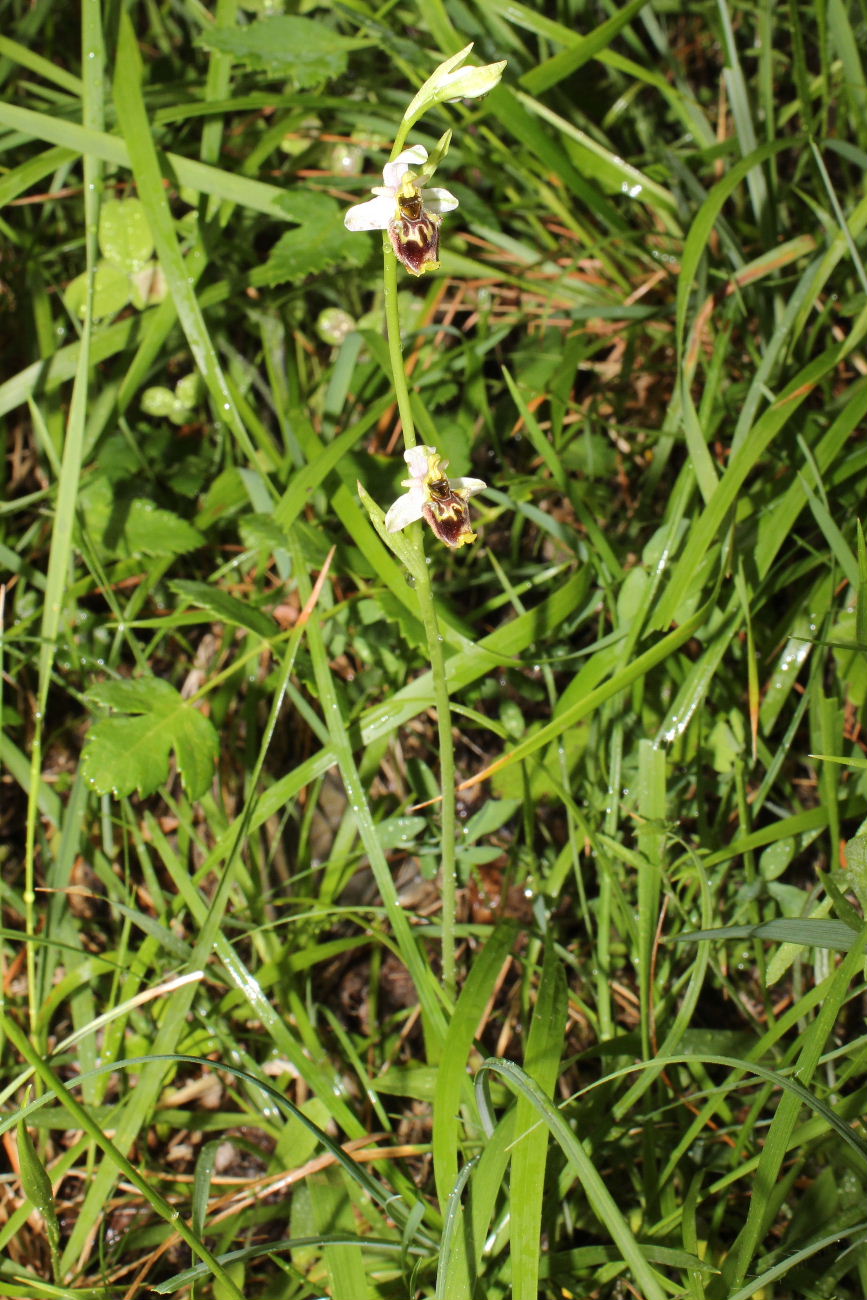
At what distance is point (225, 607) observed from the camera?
7.67 feet

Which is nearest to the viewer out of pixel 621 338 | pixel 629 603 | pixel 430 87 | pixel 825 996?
pixel 430 87

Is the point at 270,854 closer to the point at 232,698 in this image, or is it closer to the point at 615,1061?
the point at 232,698

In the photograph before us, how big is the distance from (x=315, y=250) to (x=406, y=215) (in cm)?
124

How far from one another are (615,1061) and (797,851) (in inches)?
26.2

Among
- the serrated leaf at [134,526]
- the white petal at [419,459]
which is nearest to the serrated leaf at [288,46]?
the serrated leaf at [134,526]

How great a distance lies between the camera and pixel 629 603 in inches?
91.6

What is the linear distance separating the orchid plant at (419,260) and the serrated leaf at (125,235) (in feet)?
5.01

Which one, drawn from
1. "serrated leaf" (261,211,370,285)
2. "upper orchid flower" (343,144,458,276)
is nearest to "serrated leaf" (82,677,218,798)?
"serrated leaf" (261,211,370,285)

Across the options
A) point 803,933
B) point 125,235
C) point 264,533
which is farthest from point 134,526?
point 803,933

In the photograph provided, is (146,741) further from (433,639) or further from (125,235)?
(125,235)

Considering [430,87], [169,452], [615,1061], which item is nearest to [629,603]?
[615,1061]

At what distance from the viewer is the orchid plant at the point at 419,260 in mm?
1407

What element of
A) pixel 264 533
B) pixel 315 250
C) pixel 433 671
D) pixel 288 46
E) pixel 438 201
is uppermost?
pixel 288 46

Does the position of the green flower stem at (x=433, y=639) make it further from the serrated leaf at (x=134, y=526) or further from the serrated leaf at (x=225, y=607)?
the serrated leaf at (x=134, y=526)
